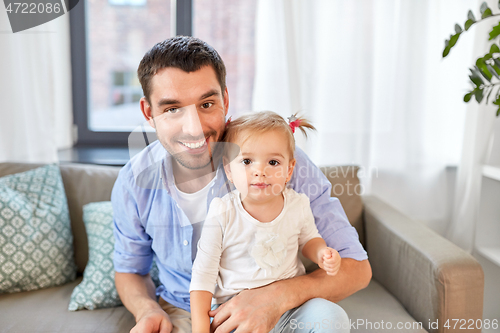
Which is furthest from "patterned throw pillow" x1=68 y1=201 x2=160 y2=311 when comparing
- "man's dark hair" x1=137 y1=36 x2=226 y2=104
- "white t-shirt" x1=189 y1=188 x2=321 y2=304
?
"man's dark hair" x1=137 y1=36 x2=226 y2=104

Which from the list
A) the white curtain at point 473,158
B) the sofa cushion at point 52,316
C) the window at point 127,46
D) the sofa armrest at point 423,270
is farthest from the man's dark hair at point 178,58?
the white curtain at point 473,158

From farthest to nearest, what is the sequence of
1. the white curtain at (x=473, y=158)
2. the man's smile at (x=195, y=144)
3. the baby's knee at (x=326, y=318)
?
the white curtain at (x=473, y=158), the man's smile at (x=195, y=144), the baby's knee at (x=326, y=318)

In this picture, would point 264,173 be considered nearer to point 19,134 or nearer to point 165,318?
point 165,318

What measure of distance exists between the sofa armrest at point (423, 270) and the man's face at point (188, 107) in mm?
760

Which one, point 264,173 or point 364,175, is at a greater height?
point 264,173

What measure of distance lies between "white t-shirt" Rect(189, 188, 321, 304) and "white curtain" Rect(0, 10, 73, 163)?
3.83 feet

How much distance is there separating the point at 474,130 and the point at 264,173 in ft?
4.22

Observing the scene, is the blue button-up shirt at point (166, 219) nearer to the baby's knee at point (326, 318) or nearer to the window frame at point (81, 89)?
the baby's knee at point (326, 318)

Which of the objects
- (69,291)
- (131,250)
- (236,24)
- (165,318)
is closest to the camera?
(165,318)

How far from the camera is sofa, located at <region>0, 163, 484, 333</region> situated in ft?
3.62

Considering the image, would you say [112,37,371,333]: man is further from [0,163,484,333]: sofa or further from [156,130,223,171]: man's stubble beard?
[0,163,484,333]: sofa

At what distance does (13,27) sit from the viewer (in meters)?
1.70

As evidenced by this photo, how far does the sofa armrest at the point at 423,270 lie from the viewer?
1.10 m

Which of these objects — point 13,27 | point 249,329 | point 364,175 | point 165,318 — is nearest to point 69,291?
point 165,318
